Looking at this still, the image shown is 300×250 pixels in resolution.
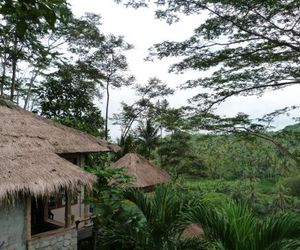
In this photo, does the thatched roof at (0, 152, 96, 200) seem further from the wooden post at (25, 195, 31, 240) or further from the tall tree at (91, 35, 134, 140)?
the tall tree at (91, 35, 134, 140)

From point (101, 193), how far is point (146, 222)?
2.26 m

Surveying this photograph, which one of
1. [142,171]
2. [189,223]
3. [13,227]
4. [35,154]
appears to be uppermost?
[35,154]

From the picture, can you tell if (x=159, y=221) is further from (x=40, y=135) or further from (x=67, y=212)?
(x=40, y=135)

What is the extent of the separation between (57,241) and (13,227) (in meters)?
0.97

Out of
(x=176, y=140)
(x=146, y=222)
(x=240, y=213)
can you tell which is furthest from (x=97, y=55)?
(x=240, y=213)

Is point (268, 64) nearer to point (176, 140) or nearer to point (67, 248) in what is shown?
point (67, 248)

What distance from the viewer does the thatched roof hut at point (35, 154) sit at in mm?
5531

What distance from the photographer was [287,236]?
260 centimetres

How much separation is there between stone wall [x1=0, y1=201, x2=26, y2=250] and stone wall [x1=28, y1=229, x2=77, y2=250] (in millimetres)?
195

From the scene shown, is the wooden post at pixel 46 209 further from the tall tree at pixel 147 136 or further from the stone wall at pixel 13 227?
the tall tree at pixel 147 136

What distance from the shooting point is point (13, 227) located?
19.3ft

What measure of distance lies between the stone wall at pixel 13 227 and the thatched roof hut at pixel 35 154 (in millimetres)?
608

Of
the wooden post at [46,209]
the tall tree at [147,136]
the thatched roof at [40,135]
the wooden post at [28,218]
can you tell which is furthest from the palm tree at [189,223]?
the tall tree at [147,136]

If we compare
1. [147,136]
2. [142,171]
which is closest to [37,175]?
[142,171]
